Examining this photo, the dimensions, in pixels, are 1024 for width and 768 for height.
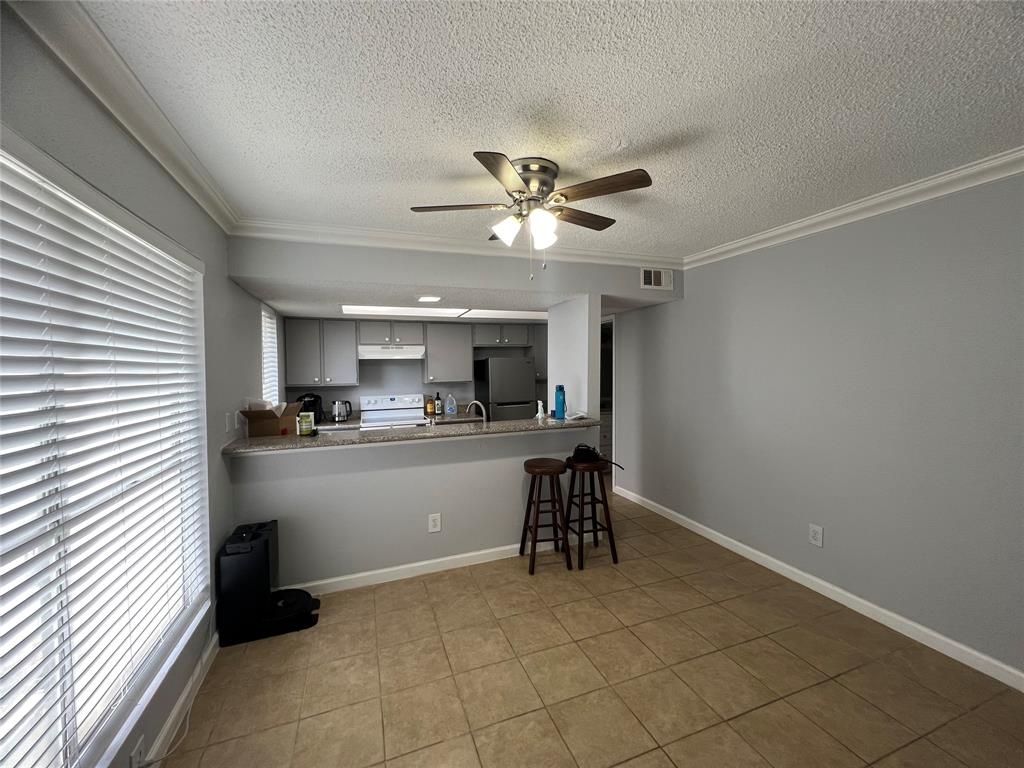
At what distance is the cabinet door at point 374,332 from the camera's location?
495 cm

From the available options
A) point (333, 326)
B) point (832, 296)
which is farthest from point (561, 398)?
point (333, 326)

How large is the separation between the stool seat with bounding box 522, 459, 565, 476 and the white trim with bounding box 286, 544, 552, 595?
649mm

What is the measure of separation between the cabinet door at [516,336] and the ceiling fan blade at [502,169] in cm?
395

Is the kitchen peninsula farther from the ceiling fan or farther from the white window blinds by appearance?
the ceiling fan

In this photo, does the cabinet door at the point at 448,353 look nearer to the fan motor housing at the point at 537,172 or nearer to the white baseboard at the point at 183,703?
the white baseboard at the point at 183,703

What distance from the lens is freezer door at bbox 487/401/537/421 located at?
5246mm

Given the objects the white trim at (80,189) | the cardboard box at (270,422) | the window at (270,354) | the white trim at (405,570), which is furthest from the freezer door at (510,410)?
the white trim at (80,189)

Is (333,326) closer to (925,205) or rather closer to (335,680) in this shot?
(335,680)

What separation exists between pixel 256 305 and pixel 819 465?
4.06m

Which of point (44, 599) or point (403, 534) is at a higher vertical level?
point (44, 599)

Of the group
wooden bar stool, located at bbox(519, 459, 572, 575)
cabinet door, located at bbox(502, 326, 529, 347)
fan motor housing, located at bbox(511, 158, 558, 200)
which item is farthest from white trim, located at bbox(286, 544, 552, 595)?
cabinet door, located at bbox(502, 326, 529, 347)

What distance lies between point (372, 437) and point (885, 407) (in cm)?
296

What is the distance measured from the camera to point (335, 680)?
75.9 inches

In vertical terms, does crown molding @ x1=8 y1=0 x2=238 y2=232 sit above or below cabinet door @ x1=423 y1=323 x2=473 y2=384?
above
